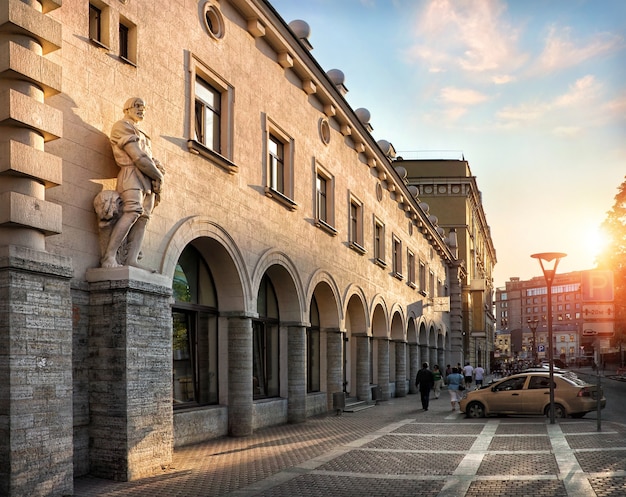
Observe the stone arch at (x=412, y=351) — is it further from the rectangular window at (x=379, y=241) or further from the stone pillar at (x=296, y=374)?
the stone pillar at (x=296, y=374)

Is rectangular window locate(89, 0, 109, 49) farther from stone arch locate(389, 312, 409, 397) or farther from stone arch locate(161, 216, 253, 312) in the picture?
stone arch locate(389, 312, 409, 397)

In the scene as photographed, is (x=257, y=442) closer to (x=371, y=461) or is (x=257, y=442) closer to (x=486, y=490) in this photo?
(x=371, y=461)

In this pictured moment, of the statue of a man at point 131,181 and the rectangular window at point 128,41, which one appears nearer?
the statue of a man at point 131,181

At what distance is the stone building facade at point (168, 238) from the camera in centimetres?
916

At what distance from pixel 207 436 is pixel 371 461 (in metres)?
3.63

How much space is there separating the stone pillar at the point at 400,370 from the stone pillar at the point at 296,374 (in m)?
15.4

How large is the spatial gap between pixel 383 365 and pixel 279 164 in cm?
1355

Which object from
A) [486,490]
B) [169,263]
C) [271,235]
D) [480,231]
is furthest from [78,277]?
[480,231]

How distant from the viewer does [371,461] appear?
13016 millimetres

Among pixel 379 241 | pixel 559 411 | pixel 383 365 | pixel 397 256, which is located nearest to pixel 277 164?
pixel 559 411

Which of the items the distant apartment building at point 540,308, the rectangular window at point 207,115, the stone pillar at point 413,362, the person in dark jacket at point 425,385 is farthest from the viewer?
the distant apartment building at point 540,308

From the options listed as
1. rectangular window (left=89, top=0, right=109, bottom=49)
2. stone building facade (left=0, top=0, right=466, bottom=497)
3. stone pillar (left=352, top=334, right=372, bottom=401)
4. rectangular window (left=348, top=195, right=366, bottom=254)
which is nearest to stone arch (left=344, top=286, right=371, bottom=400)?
stone pillar (left=352, top=334, right=372, bottom=401)

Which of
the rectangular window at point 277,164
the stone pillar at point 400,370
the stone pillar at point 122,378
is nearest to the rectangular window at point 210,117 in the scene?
the rectangular window at point 277,164

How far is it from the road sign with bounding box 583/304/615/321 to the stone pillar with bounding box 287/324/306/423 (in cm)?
836
